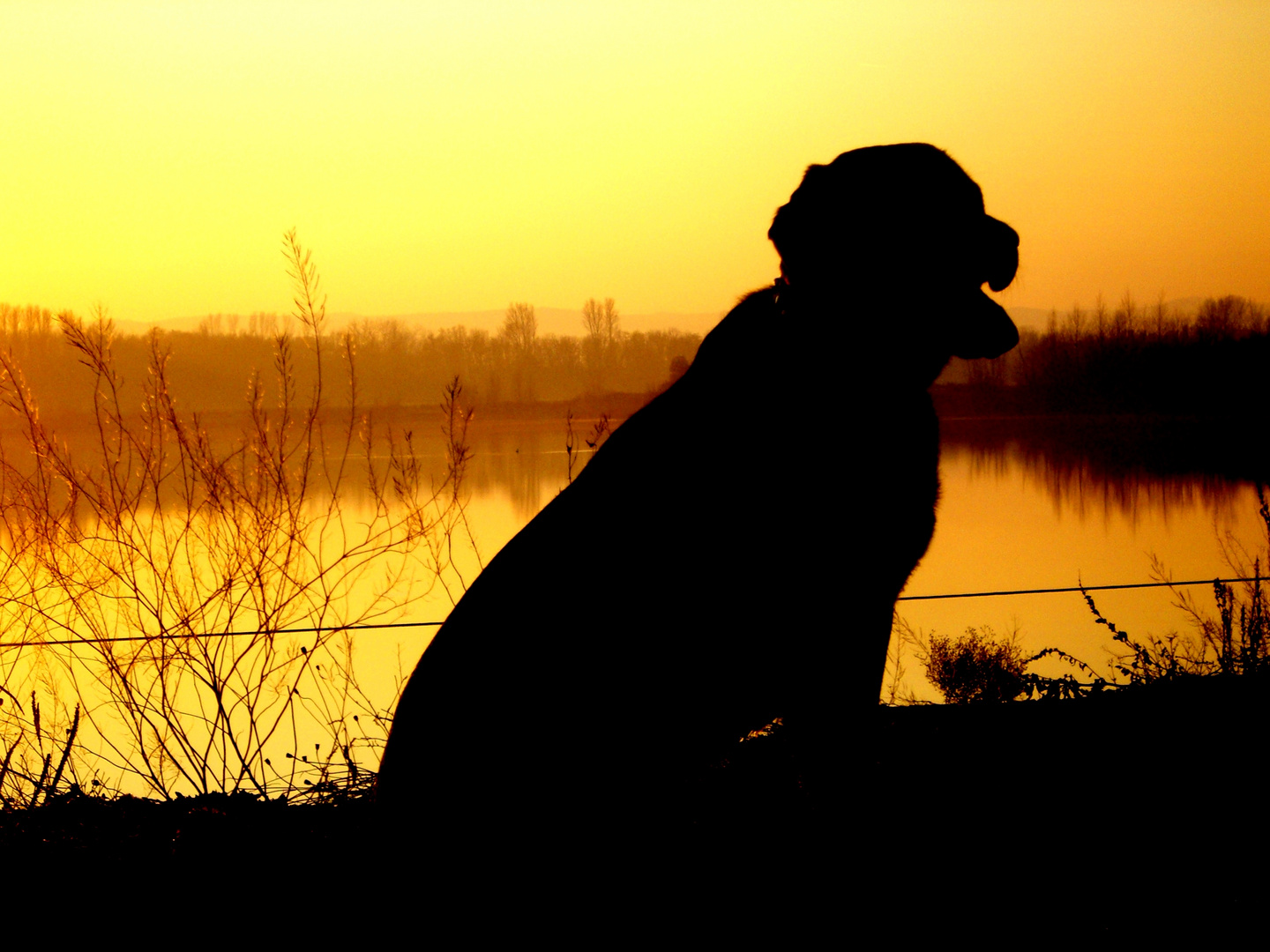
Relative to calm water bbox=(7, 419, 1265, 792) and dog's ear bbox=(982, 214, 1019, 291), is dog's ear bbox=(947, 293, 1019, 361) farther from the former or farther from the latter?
calm water bbox=(7, 419, 1265, 792)

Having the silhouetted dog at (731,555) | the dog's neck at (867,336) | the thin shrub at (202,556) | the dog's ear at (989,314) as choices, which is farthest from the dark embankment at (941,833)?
the dog's ear at (989,314)

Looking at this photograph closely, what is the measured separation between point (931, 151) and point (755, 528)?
818 mm

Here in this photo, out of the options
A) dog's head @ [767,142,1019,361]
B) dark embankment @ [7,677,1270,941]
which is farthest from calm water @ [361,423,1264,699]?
dark embankment @ [7,677,1270,941]

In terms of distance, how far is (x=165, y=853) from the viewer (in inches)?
79.1

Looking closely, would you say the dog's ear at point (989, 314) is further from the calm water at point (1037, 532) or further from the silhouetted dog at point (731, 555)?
the calm water at point (1037, 532)

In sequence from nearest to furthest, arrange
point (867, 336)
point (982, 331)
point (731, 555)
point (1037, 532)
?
point (731, 555) < point (867, 336) < point (982, 331) < point (1037, 532)

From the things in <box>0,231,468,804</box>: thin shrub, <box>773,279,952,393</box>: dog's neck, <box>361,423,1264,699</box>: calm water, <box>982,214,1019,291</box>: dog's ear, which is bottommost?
<box>361,423,1264,699</box>: calm water

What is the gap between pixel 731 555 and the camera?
4.50 feet

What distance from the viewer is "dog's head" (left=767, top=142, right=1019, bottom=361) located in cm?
162

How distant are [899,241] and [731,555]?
2.27 ft

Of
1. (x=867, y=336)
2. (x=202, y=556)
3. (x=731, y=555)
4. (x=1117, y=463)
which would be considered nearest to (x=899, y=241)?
(x=867, y=336)

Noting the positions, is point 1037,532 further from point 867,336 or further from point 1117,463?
point 867,336

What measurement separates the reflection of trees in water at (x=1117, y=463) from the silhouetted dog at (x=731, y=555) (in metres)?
4.45

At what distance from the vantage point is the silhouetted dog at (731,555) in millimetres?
1197
